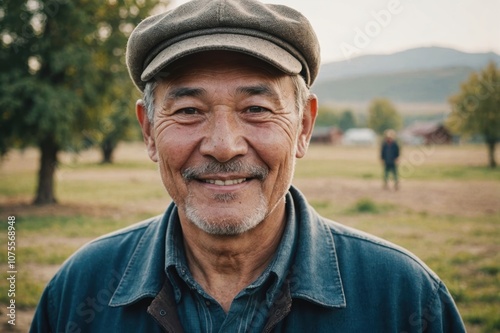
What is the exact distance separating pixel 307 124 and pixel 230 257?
839 millimetres

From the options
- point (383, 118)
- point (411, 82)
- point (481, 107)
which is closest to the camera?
point (481, 107)

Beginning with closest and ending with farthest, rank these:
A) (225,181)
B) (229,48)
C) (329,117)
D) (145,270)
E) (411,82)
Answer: (229,48) → (225,181) → (145,270) → (329,117) → (411,82)

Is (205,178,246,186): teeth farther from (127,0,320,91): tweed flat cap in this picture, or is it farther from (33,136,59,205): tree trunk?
(33,136,59,205): tree trunk

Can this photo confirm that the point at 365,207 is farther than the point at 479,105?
No

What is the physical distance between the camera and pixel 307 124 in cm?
242

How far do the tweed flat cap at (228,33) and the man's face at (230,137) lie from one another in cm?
9

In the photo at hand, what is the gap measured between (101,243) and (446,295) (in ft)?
5.81

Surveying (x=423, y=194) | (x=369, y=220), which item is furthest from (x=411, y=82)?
(x=369, y=220)

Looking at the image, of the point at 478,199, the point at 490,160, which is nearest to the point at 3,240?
the point at 478,199

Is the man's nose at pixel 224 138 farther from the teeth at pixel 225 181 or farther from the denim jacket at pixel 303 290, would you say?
the denim jacket at pixel 303 290

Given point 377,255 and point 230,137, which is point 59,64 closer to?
point 230,137

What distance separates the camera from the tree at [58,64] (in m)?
13.4

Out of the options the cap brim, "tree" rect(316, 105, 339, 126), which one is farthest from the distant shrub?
"tree" rect(316, 105, 339, 126)

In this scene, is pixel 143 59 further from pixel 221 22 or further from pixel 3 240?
pixel 3 240
